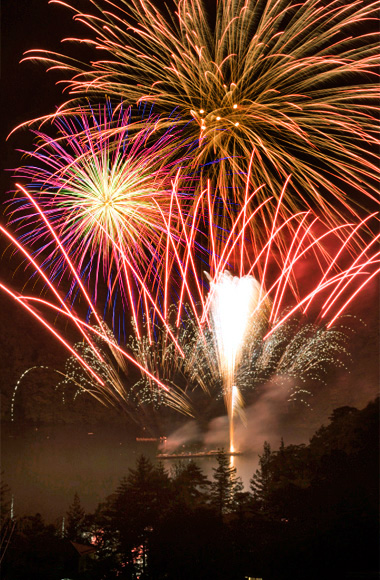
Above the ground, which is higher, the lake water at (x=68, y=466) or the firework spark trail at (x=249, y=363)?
the firework spark trail at (x=249, y=363)

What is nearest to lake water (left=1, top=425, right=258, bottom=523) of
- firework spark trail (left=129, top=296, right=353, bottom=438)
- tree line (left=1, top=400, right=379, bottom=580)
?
tree line (left=1, top=400, right=379, bottom=580)

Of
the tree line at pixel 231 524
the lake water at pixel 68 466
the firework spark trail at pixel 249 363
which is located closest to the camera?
the tree line at pixel 231 524

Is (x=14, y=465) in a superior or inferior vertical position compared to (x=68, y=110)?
inferior

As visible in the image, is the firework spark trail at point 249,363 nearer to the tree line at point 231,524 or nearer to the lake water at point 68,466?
the lake water at point 68,466

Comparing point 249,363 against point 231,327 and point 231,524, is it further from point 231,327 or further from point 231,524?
point 231,524

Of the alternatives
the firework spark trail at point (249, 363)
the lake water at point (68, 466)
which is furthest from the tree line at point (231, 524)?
the firework spark trail at point (249, 363)

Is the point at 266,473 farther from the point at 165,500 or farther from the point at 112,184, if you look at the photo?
the point at 112,184

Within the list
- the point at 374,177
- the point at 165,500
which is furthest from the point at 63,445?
the point at 374,177

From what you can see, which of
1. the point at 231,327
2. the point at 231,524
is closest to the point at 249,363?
the point at 231,327
